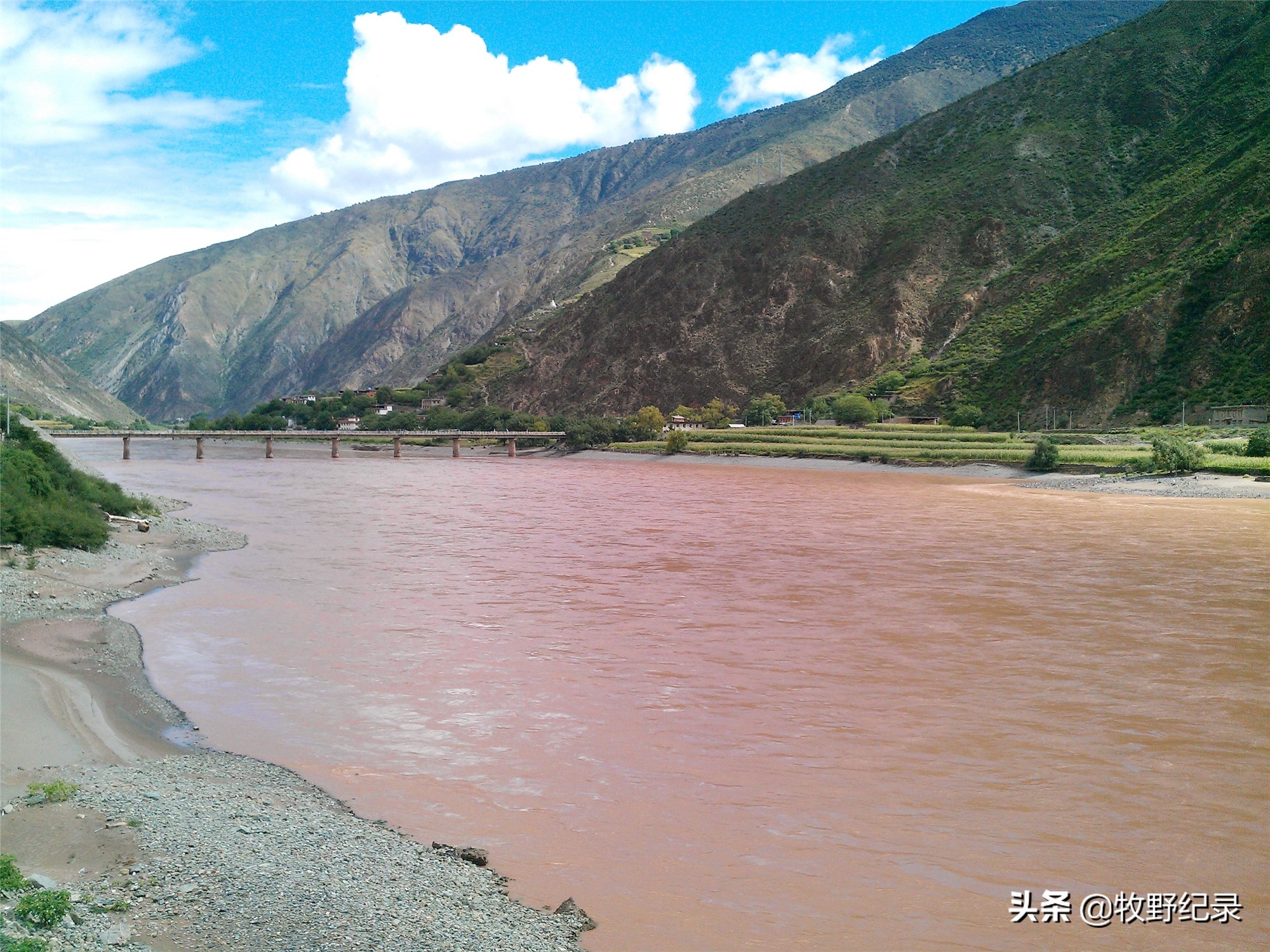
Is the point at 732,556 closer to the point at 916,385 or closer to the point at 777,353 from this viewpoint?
the point at 916,385

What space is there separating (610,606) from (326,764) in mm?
10697

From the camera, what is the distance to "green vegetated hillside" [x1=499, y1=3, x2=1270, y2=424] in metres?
78.8

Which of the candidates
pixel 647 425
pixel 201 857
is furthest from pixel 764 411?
pixel 201 857

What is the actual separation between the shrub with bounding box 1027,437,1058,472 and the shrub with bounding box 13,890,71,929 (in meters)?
60.2

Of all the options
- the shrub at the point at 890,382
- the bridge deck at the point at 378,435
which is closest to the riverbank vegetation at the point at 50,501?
the shrub at the point at 890,382

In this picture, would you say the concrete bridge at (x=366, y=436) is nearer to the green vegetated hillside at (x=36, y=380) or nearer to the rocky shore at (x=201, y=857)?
the green vegetated hillside at (x=36, y=380)

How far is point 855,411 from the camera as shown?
90500 mm

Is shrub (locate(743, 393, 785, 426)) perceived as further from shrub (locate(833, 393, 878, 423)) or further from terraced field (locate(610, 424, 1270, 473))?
shrub (locate(833, 393, 878, 423))

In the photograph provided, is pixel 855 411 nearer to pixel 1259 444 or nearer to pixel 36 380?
pixel 1259 444

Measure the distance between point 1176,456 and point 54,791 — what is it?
52.5m

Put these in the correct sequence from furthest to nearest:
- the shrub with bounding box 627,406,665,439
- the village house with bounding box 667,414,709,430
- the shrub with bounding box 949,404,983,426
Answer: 1. the village house with bounding box 667,414,709,430
2. the shrub with bounding box 627,406,665,439
3. the shrub with bounding box 949,404,983,426

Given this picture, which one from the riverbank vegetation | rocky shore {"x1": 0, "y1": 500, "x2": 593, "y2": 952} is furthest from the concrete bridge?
rocky shore {"x1": 0, "y1": 500, "x2": 593, "y2": 952}

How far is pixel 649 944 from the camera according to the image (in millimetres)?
7926

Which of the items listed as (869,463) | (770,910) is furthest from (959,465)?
(770,910)
